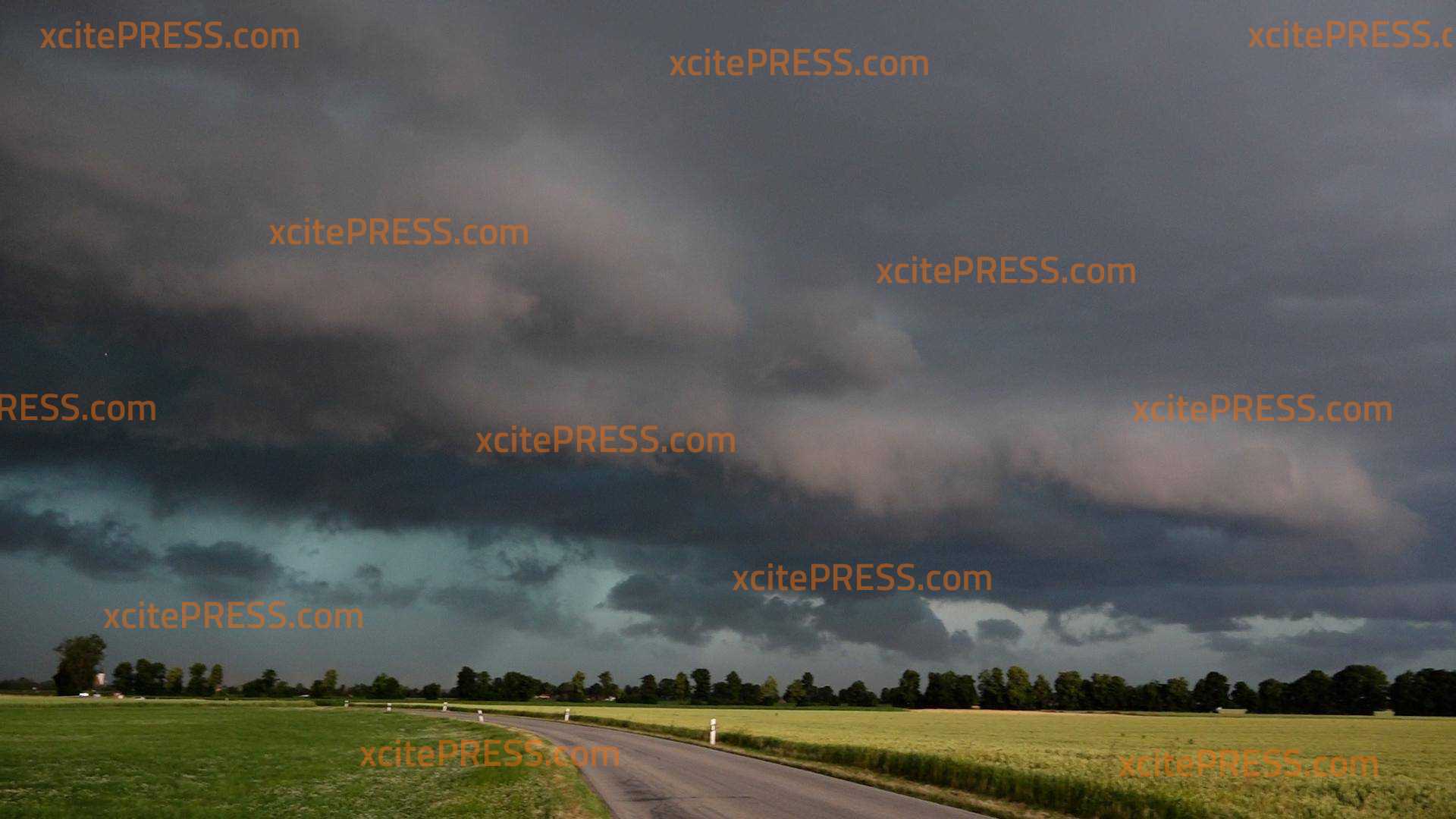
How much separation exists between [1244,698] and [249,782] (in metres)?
211

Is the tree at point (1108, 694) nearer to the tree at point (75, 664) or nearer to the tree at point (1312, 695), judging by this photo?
the tree at point (1312, 695)

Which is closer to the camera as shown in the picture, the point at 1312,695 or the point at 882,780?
the point at 882,780

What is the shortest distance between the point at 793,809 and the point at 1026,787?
701 centimetres

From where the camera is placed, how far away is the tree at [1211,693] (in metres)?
186

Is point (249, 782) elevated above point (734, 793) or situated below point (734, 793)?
below

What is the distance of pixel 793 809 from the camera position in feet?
65.0

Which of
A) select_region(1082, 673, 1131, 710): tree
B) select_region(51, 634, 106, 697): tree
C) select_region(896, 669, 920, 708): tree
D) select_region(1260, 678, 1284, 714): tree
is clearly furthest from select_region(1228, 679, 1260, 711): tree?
select_region(51, 634, 106, 697): tree

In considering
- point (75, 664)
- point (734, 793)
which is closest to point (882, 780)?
point (734, 793)

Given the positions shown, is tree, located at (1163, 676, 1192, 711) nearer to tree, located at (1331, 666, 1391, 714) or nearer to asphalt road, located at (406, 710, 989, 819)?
tree, located at (1331, 666, 1391, 714)

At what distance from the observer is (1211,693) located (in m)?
190

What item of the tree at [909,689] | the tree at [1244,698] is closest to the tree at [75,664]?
the tree at [909,689]

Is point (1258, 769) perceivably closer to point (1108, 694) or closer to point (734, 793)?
point (734, 793)

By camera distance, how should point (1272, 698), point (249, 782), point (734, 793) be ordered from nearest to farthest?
point (734, 793), point (249, 782), point (1272, 698)

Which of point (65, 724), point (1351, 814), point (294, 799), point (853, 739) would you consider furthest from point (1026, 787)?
point (65, 724)
